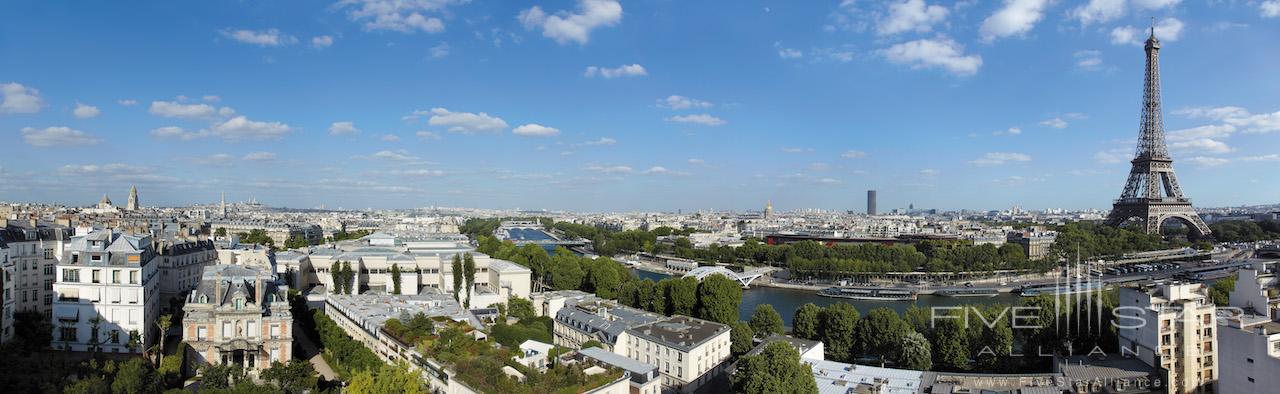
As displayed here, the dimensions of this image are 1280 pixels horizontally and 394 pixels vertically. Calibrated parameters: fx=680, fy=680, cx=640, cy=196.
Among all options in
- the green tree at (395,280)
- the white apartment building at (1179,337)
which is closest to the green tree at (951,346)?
the white apartment building at (1179,337)

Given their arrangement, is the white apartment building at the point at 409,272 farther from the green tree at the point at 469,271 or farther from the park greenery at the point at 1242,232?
the park greenery at the point at 1242,232

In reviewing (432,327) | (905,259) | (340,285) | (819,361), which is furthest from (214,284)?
(905,259)

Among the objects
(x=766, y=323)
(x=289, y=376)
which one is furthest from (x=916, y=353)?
(x=289, y=376)

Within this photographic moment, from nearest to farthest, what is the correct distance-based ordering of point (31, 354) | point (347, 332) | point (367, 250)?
point (31, 354)
point (347, 332)
point (367, 250)

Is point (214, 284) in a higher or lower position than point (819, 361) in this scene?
higher

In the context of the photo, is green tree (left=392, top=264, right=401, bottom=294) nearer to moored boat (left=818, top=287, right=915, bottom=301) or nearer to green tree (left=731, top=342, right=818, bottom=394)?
green tree (left=731, top=342, right=818, bottom=394)

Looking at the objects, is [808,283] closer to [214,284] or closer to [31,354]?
[214,284]

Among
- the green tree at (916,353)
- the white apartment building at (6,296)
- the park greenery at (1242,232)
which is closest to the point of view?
the white apartment building at (6,296)
